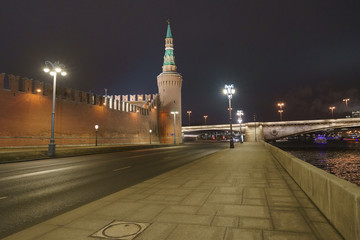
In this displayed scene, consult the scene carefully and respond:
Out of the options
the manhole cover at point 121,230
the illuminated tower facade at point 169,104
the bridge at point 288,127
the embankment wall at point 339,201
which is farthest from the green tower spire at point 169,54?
the manhole cover at point 121,230

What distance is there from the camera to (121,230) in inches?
151

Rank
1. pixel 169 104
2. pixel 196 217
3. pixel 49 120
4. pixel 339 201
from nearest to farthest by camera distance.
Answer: pixel 339 201, pixel 196 217, pixel 49 120, pixel 169 104

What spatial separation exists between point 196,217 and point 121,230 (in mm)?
1319

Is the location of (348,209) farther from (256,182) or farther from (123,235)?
(256,182)

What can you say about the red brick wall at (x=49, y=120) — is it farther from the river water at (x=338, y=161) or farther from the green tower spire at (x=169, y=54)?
the river water at (x=338, y=161)

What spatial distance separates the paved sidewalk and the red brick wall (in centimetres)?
2880

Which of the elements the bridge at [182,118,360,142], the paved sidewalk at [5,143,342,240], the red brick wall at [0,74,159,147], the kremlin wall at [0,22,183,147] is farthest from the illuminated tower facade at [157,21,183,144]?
the paved sidewalk at [5,143,342,240]

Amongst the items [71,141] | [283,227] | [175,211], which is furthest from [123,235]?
[71,141]

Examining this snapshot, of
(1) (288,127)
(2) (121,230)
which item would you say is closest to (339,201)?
(2) (121,230)

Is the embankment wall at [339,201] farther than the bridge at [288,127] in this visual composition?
No

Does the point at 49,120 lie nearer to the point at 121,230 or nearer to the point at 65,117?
the point at 65,117

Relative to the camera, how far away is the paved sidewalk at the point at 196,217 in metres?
3.62

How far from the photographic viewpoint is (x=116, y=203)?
544 centimetres

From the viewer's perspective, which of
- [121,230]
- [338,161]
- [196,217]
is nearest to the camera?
[121,230]
